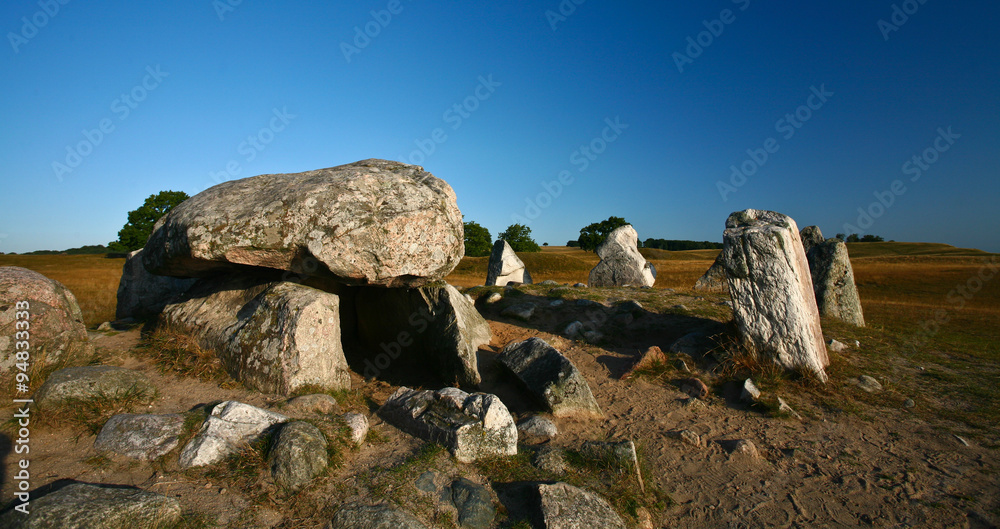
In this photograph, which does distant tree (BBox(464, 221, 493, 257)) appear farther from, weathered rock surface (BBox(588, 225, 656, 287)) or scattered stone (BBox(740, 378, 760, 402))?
scattered stone (BBox(740, 378, 760, 402))

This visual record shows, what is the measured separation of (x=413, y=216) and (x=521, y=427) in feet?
10.7

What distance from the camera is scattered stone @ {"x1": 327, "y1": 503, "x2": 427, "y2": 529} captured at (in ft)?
12.2

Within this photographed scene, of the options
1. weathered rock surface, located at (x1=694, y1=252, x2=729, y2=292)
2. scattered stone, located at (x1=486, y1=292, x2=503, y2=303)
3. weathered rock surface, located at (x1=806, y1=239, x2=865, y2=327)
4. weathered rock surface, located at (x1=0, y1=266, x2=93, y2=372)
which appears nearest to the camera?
weathered rock surface, located at (x1=0, y1=266, x2=93, y2=372)

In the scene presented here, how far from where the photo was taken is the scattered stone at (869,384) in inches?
269

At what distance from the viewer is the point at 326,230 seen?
645 centimetres

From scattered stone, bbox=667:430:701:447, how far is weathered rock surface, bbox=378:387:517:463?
6.89ft

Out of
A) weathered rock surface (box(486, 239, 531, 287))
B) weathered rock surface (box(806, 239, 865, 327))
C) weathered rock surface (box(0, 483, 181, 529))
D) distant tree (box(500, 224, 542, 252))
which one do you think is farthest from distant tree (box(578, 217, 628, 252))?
weathered rock surface (box(0, 483, 181, 529))

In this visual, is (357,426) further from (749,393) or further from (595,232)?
(595,232)

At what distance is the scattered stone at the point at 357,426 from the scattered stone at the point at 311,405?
0.41 meters

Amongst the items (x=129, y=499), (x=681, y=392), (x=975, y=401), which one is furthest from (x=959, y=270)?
(x=129, y=499)

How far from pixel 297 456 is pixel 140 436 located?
157 centimetres

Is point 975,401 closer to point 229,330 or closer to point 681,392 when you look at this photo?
point 681,392

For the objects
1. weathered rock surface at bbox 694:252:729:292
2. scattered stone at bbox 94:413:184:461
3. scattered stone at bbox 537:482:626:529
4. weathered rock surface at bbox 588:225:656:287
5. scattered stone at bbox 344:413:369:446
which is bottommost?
scattered stone at bbox 537:482:626:529

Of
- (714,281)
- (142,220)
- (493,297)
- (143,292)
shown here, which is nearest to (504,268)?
(493,297)
